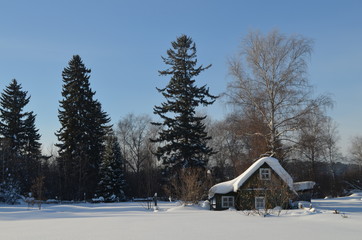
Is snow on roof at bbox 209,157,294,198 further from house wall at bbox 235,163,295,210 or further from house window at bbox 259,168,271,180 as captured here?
house window at bbox 259,168,271,180

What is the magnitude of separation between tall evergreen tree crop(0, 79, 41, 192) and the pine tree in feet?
24.1

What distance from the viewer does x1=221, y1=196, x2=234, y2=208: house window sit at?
25677mm

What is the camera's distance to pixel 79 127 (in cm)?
4106

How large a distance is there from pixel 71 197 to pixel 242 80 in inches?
985

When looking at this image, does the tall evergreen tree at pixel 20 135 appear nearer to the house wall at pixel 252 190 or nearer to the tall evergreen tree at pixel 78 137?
the tall evergreen tree at pixel 78 137

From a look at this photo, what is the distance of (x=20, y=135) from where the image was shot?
42625 millimetres

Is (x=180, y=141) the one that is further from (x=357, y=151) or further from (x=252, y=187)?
(x=357, y=151)

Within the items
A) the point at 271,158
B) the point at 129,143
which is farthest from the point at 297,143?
the point at 129,143

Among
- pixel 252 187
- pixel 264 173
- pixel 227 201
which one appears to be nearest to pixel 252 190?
pixel 252 187

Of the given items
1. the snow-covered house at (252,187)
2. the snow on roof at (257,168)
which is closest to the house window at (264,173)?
the snow-covered house at (252,187)

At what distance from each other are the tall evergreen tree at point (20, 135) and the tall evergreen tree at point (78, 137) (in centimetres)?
346

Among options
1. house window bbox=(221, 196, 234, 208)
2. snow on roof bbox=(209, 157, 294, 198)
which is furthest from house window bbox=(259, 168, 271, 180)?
house window bbox=(221, 196, 234, 208)

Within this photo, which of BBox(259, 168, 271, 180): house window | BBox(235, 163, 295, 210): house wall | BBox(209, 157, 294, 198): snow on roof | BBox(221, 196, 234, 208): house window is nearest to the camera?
BBox(235, 163, 295, 210): house wall

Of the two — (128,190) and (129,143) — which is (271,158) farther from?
(129,143)
